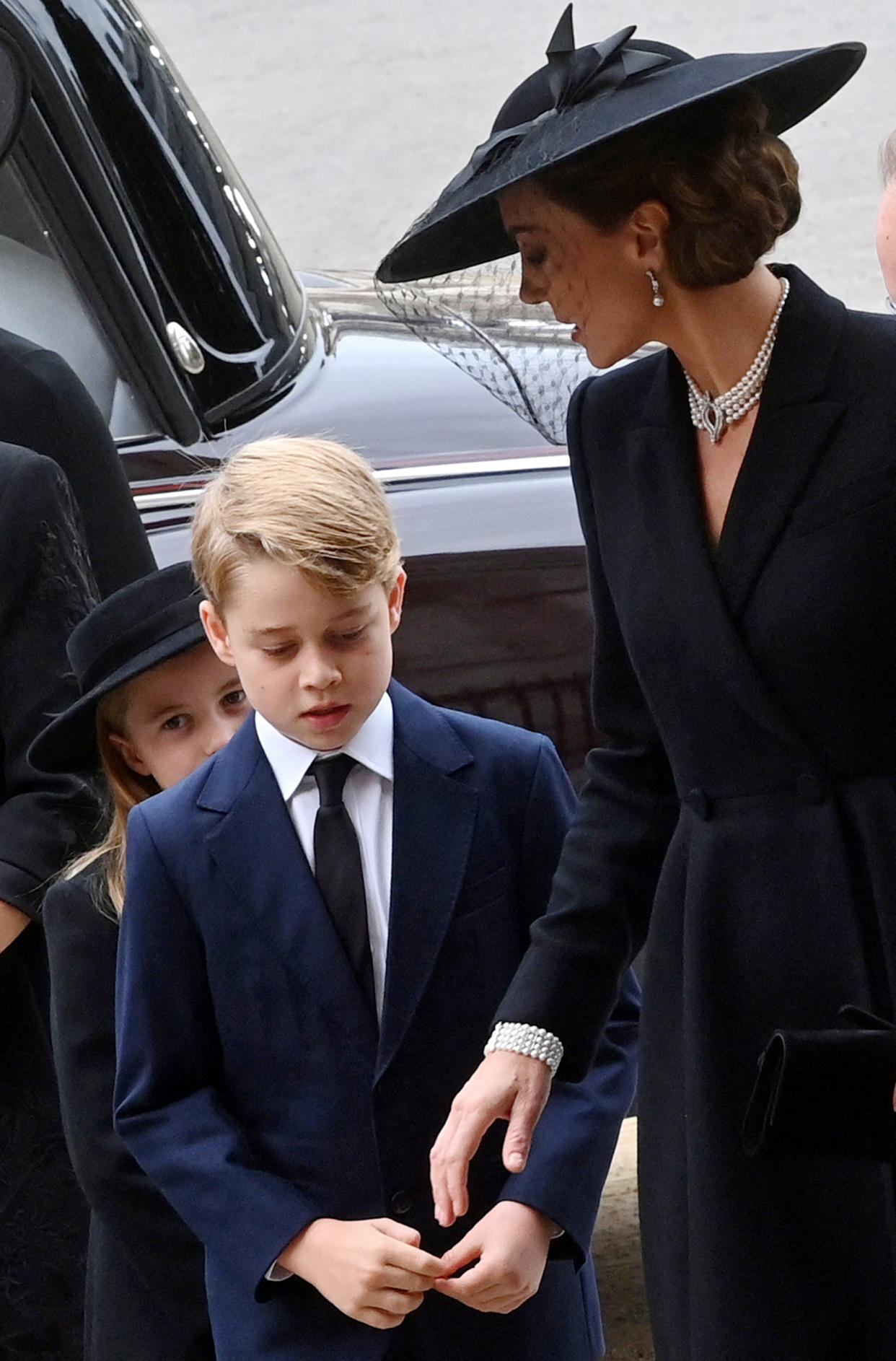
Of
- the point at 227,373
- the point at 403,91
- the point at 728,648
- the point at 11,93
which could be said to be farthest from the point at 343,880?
the point at 403,91

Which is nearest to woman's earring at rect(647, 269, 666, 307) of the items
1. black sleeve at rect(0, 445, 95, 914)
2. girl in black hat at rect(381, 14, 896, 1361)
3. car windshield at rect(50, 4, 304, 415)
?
girl in black hat at rect(381, 14, 896, 1361)

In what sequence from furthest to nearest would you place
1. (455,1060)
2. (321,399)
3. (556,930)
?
(321,399) < (455,1060) < (556,930)

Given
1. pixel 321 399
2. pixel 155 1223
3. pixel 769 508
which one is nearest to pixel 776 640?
pixel 769 508

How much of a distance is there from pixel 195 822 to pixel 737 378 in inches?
27.3

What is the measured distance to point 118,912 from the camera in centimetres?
217

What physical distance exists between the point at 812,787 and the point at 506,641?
4.34 feet

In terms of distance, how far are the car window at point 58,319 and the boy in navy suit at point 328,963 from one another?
4.12ft

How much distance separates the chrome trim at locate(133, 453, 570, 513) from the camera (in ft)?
10.1

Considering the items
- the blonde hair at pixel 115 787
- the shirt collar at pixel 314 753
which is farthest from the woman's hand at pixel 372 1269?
the blonde hair at pixel 115 787

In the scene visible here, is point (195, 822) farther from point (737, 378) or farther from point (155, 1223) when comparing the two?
point (737, 378)

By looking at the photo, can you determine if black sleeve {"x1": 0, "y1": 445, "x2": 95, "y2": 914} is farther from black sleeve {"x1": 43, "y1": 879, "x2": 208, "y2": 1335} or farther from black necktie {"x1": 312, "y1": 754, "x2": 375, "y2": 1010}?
black necktie {"x1": 312, "y1": 754, "x2": 375, "y2": 1010}

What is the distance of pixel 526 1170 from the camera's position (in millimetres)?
1836

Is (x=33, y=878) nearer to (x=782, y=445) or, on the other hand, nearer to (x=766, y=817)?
(x=766, y=817)

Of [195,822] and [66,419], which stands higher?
[66,419]
